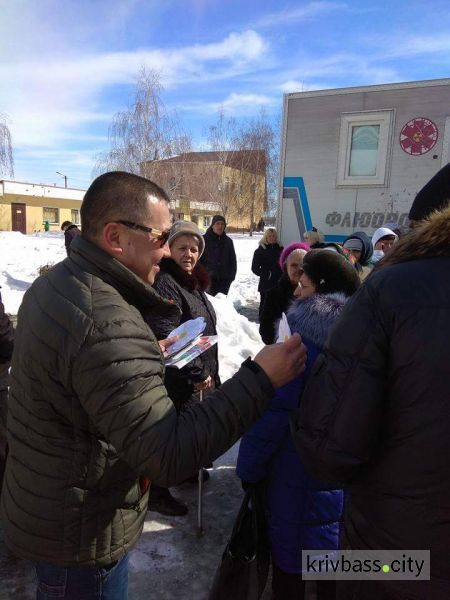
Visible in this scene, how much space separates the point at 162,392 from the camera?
3.63 ft

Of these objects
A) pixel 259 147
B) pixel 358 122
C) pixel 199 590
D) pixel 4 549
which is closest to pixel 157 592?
pixel 199 590

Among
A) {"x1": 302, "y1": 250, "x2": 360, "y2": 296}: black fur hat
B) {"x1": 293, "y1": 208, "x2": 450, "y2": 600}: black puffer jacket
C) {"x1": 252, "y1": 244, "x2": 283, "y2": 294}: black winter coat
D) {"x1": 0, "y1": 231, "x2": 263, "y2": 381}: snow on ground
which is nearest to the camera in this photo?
{"x1": 293, "y1": 208, "x2": 450, "y2": 600}: black puffer jacket

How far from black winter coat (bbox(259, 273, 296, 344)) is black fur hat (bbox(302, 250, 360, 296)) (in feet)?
5.89

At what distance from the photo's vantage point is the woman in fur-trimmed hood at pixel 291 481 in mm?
1724

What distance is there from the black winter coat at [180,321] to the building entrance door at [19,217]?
3921 centimetres

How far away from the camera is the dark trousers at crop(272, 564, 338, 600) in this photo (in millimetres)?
1837

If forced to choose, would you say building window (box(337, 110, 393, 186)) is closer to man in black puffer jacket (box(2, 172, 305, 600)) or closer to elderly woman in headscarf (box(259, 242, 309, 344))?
elderly woman in headscarf (box(259, 242, 309, 344))

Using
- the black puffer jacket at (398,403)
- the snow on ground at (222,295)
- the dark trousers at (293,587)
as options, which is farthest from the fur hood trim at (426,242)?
the snow on ground at (222,295)

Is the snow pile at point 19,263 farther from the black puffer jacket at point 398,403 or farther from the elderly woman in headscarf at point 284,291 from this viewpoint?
the black puffer jacket at point 398,403

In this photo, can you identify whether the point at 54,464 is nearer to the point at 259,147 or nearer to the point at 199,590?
the point at 199,590

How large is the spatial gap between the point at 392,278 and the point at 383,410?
0.35 metres

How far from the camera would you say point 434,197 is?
123cm

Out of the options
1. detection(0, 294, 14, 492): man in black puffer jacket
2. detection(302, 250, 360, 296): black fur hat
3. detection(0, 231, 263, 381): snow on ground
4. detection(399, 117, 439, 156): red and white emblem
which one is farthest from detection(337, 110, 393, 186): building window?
detection(0, 294, 14, 492): man in black puffer jacket

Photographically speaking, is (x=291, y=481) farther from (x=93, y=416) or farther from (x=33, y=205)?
(x=33, y=205)
